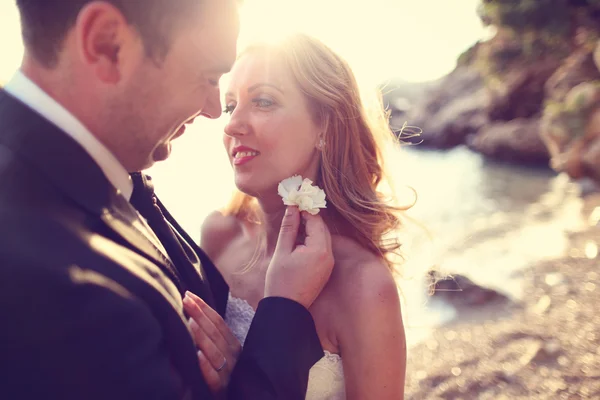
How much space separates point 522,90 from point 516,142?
4129 millimetres

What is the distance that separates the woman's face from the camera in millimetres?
2502

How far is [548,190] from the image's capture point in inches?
599

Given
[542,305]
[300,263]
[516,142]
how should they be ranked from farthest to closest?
[516,142] < [542,305] < [300,263]

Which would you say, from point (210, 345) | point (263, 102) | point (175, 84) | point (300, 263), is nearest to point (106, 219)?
point (175, 84)

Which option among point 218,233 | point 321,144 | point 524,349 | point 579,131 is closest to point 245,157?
point 321,144

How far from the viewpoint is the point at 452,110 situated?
38344 millimetres

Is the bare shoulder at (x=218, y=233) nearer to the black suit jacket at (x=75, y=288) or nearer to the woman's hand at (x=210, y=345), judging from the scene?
the woman's hand at (x=210, y=345)

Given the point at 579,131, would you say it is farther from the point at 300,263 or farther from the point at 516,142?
the point at 300,263

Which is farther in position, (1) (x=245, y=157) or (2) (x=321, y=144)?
(2) (x=321, y=144)

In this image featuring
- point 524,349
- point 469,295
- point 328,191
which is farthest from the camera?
point 469,295

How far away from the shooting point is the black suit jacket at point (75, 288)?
0.98 meters

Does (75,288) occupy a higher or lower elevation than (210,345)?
higher

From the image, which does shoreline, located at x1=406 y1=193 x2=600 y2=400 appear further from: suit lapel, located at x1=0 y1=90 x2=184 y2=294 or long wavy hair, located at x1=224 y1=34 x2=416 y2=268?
suit lapel, located at x1=0 y1=90 x2=184 y2=294

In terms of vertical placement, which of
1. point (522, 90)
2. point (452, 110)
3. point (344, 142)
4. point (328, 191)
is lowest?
point (452, 110)
